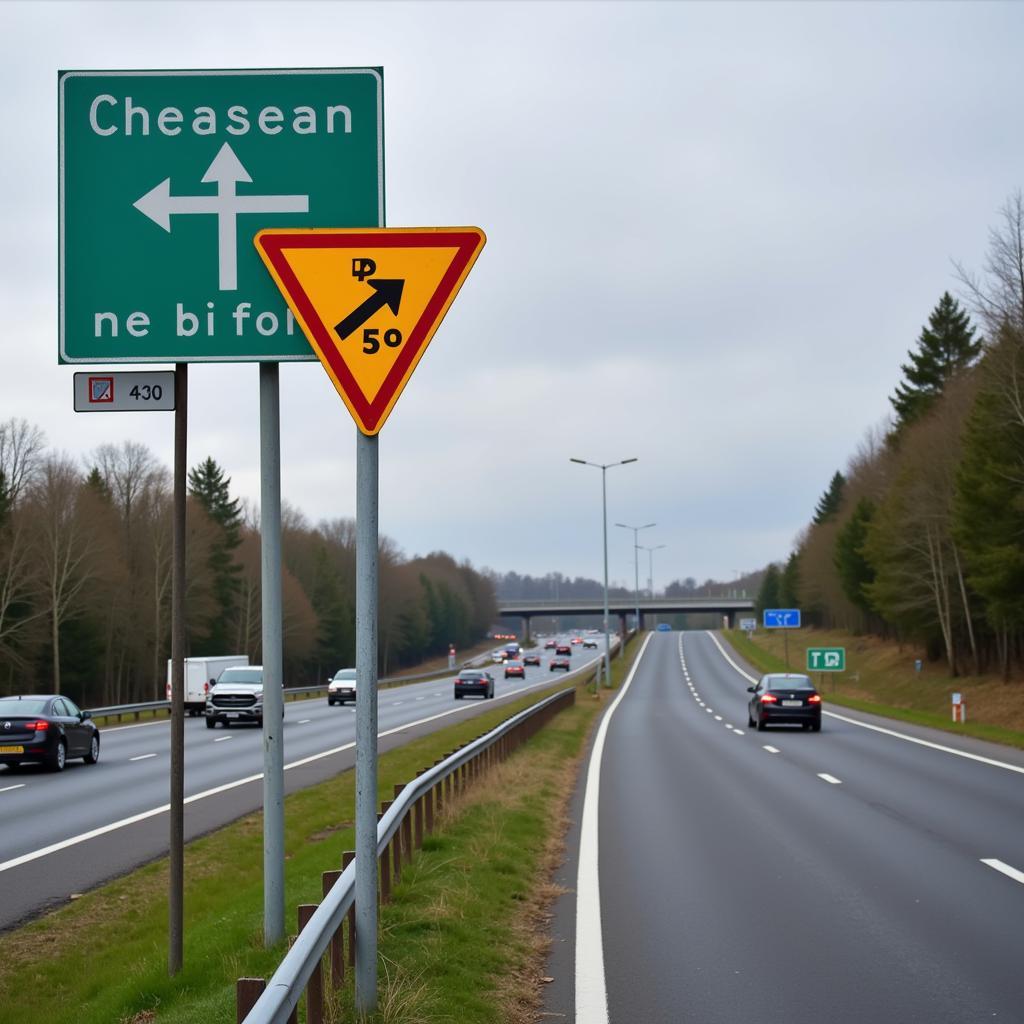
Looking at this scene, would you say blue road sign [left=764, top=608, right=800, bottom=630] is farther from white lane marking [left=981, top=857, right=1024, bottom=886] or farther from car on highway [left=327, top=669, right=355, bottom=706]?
white lane marking [left=981, top=857, right=1024, bottom=886]

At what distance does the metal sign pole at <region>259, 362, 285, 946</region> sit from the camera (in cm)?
679

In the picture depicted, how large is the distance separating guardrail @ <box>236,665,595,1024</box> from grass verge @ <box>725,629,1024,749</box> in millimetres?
16123

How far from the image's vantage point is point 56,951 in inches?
379

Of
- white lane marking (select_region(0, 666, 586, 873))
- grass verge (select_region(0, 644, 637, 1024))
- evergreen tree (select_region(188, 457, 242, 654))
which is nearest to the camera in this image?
grass verge (select_region(0, 644, 637, 1024))

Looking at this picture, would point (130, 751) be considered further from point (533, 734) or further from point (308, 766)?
point (533, 734)

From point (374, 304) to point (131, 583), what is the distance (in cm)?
8067

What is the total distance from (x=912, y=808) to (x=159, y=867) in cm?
884

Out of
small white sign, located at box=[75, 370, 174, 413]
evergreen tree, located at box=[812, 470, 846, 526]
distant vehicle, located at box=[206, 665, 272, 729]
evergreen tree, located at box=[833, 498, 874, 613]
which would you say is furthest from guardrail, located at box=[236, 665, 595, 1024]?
evergreen tree, located at box=[812, 470, 846, 526]

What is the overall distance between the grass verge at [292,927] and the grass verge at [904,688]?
17.7 meters

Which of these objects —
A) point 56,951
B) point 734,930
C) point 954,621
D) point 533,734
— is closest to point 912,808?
point 734,930

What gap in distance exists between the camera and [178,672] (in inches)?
273

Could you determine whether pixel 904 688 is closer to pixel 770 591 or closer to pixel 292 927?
pixel 292 927

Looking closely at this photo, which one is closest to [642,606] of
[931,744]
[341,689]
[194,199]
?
[341,689]

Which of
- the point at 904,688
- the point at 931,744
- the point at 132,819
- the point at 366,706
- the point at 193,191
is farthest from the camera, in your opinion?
the point at 904,688
